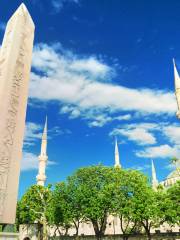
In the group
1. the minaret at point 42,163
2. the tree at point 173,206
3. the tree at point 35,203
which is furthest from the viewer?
the minaret at point 42,163

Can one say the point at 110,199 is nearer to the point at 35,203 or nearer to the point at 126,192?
the point at 126,192

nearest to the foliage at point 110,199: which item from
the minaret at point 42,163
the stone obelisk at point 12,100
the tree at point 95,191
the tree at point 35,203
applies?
the tree at point 95,191

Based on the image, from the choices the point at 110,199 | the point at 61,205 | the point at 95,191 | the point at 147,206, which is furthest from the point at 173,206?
the point at 61,205

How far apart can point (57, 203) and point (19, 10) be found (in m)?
28.6

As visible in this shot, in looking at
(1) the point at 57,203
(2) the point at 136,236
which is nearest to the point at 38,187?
(1) the point at 57,203

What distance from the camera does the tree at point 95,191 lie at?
3158cm

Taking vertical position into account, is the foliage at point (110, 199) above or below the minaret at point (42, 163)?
below

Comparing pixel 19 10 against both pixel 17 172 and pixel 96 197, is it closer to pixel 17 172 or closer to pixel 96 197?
pixel 17 172

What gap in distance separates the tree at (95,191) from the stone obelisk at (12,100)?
81.8 ft

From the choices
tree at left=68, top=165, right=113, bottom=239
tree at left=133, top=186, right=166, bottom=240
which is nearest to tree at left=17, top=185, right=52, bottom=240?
tree at left=68, top=165, right=113, bottom=239

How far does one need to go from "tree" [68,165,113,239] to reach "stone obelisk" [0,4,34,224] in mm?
24930

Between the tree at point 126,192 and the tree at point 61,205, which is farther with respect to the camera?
the tree at point 61,205

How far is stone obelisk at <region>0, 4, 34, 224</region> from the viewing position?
22.7 ft

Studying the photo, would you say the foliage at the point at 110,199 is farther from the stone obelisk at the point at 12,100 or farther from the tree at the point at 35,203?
the stone obelisk at the point at 12,100
